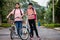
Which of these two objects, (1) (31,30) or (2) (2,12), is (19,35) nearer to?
(1) (31,30)

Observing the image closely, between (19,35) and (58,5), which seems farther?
(58,5)

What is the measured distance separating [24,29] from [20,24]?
0.42 metres

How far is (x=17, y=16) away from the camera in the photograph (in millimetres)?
12828

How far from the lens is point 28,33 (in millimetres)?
13297

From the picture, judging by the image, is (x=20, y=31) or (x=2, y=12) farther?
(x=2, y=12)

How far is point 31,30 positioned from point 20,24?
621 millimetres

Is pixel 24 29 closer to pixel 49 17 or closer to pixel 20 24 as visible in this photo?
pixel 20 24

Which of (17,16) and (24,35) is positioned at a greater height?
(17,16)

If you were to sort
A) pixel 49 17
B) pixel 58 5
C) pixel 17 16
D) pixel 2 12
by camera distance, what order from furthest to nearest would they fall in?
pixel 49 17 → pixel 2 12 → pixel 58 5 → pixel 17 16

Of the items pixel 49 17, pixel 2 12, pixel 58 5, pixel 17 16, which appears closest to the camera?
pixel 17 16

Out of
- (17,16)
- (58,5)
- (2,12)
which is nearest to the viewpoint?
(17,16)

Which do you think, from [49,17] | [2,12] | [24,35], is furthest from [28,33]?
[49,17]

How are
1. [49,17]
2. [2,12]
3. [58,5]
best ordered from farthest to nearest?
[49,17] < [2,12] < [58,5]

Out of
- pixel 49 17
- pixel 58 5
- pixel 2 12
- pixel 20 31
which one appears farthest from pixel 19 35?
pixel 49 17
